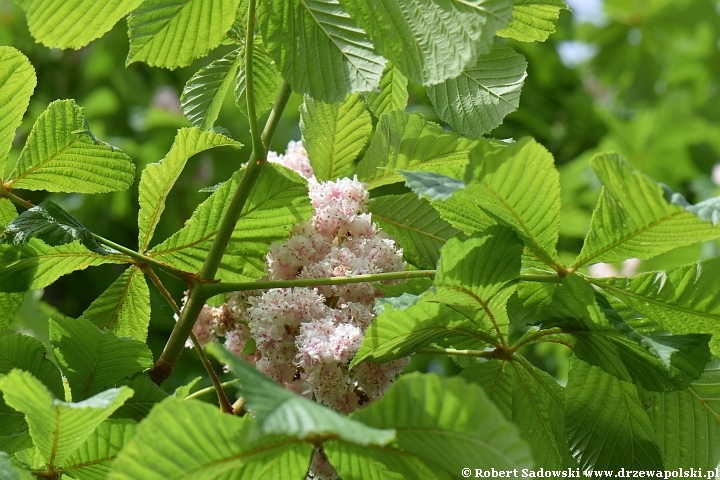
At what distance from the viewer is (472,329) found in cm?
90

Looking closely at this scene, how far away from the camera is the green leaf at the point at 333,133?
112 cm

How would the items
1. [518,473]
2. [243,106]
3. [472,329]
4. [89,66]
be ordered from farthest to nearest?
1. [89,66]
2. [243,106]
3. [472,329]
4. [518,473]

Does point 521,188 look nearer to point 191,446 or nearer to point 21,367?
point 191,446

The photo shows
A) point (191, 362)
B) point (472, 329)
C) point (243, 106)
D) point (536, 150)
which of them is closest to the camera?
point (536, 150)

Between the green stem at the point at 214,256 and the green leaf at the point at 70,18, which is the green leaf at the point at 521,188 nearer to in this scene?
the green stem at the point at 214,256

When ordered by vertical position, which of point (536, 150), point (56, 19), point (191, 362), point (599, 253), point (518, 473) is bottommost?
point (191, 362)

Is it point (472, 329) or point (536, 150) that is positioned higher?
point (536, 150)

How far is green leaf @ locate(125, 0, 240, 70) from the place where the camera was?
943 millimetres

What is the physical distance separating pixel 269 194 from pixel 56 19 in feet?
1.12

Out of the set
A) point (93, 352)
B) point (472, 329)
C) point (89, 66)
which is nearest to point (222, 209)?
point (93, 352)

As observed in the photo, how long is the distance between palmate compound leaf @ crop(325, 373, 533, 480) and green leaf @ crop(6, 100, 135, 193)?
0.57 meters

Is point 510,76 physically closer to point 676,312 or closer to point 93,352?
point 676,312

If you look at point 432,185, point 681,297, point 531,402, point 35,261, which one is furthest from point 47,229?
point 681,297

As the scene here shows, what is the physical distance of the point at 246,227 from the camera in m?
1.06
